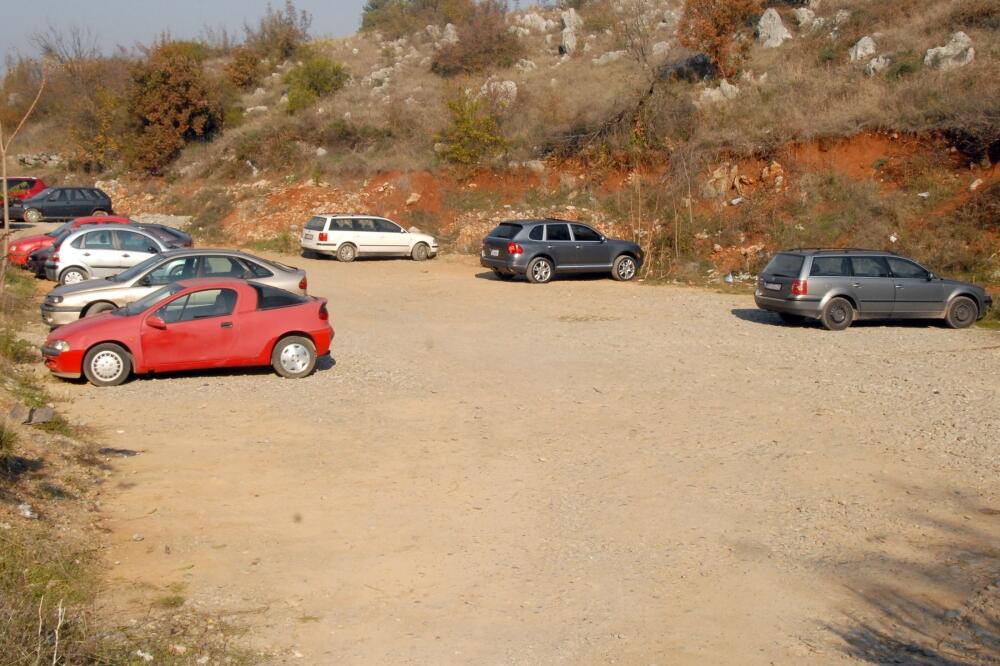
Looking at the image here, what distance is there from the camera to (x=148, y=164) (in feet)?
156

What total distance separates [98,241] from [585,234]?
502 inches

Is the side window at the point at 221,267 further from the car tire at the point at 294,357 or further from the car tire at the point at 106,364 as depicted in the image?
the car tire at the point at 106,364

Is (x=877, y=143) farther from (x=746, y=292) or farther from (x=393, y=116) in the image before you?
(x=393, y=116)

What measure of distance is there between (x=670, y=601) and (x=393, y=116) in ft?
126

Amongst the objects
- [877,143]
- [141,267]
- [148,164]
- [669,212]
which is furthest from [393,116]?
[141,267]

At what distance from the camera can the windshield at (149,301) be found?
45.2 feet

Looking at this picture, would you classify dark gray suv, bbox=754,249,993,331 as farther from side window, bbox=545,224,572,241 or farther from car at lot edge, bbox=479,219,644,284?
side window, bbox=545,224,572,241

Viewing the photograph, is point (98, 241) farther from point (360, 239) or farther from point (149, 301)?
point (360, 239)

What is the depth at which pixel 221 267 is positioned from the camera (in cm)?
1712

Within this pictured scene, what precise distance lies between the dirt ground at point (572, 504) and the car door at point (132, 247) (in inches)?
324

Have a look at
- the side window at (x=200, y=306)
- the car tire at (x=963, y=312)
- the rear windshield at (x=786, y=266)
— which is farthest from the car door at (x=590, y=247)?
the side window at (x=200, y=306)

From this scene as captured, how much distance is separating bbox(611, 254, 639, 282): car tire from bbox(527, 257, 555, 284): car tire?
6.70ft

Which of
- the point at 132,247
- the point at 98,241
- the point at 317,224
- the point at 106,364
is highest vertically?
the point at 317,224

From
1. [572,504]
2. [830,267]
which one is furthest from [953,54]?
[572,504]
